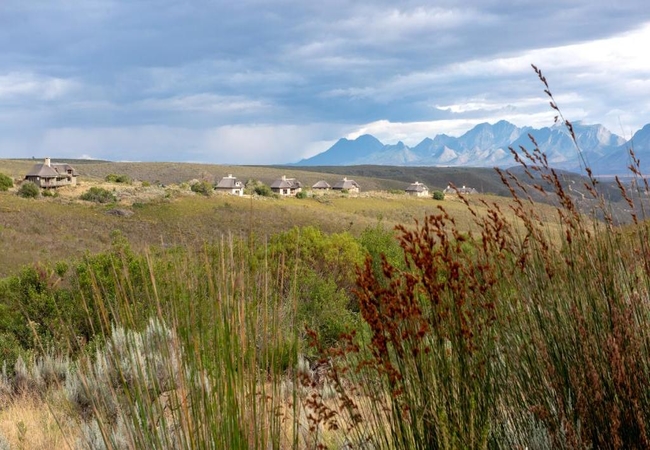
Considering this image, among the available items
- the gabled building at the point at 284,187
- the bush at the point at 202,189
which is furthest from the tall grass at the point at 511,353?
the gabled building at the point at 284,187

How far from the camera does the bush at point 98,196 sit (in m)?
51.1

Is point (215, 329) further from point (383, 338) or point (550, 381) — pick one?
point (550, 381)

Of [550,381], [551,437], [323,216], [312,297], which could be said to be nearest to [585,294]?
[550,381]

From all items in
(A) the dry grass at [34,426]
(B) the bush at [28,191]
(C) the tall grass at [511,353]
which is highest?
(C) the tall grass at [511,353]

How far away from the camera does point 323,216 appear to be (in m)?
54.1

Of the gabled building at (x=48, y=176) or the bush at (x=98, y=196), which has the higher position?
the gabled building at (x=48, y=176)

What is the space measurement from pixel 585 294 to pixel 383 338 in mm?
1034

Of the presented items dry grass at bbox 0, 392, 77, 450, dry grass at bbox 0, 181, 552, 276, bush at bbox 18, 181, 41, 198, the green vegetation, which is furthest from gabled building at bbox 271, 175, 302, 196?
the green vegetation

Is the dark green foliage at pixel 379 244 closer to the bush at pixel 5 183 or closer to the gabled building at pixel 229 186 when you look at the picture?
the bush at pixel 5 183

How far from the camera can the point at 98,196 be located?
5131 cm

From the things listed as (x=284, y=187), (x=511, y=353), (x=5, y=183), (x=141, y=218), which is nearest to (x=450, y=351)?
(x=511, y=353)

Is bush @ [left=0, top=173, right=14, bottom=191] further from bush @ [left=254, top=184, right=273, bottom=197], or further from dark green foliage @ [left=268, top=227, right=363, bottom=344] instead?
dark green foliage @ [left=268, top=227, right=363, bottom=344]

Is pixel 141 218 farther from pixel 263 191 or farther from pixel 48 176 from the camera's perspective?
pixel 48 176

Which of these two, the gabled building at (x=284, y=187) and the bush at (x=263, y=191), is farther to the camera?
the gabled building at (x=284, y=187)
